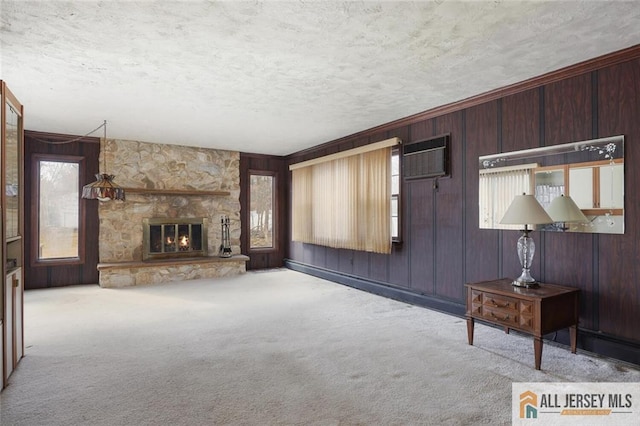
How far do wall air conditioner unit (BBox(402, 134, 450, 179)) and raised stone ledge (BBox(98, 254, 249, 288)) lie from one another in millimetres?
3814

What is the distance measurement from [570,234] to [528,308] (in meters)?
1.00

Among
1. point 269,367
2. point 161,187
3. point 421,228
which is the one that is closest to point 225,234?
point 161,187

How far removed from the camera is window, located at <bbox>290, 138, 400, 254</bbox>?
5414 millimetres

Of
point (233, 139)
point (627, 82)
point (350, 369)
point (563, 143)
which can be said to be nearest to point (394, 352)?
point (350, 369)

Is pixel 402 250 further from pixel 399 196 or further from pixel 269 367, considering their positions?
pixel 269 367


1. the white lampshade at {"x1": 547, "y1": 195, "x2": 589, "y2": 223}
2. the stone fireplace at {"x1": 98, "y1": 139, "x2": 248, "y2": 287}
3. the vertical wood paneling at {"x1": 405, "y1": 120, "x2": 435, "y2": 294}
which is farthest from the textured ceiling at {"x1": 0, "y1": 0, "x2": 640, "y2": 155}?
the stone fireplace at {"x1": 98, "y1": 139, "x2": 248, "y2": 287}

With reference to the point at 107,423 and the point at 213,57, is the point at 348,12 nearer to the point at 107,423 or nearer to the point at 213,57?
the point at 213,57

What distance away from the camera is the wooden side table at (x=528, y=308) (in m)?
2.91

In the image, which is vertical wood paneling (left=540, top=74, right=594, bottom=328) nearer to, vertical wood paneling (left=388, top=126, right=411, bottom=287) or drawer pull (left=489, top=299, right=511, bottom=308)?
drawer pull (left=489, top=299, right=511, bottom=308)

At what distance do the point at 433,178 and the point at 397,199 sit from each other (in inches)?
28.5

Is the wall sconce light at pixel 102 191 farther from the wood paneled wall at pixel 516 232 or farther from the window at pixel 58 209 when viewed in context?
the wood paneled wall at pixel 516 232

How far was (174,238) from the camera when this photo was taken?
7.02 metres

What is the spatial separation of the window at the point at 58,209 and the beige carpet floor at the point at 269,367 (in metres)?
1.75

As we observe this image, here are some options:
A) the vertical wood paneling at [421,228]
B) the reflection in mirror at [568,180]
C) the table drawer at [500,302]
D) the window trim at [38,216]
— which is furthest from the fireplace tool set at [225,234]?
the table drawer at [500,302]
